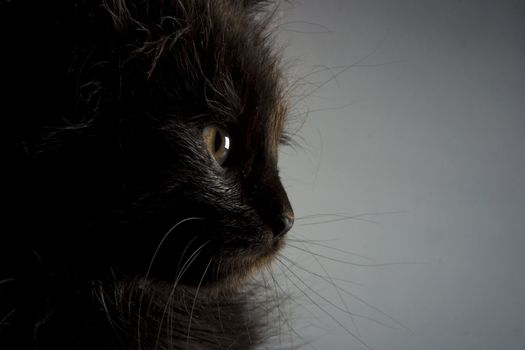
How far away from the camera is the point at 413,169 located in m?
1.29

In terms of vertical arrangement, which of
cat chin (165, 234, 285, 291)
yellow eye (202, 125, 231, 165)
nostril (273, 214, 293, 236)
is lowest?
cat chin (165, 234, 285, 291)

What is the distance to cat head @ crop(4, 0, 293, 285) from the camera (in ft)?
1.57

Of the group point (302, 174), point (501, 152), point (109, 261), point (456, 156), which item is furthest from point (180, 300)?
point (501, 152)

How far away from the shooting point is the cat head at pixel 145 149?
1.57 ft

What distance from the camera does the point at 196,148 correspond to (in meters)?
0.53

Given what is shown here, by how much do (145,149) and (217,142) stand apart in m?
0.10

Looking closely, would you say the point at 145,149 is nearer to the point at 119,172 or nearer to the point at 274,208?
the point at 119,172

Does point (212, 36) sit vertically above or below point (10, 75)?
above

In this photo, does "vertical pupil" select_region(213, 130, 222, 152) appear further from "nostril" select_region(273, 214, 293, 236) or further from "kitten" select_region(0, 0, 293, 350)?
"nostril" select_region(273, 214, 293, 236)

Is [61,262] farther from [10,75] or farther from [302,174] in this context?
[302,174]

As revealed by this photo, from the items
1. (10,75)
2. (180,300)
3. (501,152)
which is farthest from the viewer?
(501,152)

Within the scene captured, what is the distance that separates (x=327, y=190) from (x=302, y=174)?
0.24ft

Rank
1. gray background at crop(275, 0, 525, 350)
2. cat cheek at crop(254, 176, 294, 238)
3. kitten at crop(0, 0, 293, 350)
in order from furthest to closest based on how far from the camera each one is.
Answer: gray background at crop(275, 0, 525, 350)
cat cheek at crop(254, 176, 294, 238)
kitten at crop(0, 0, 293, 350)

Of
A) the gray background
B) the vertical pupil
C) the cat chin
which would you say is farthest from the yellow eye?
the gray background
